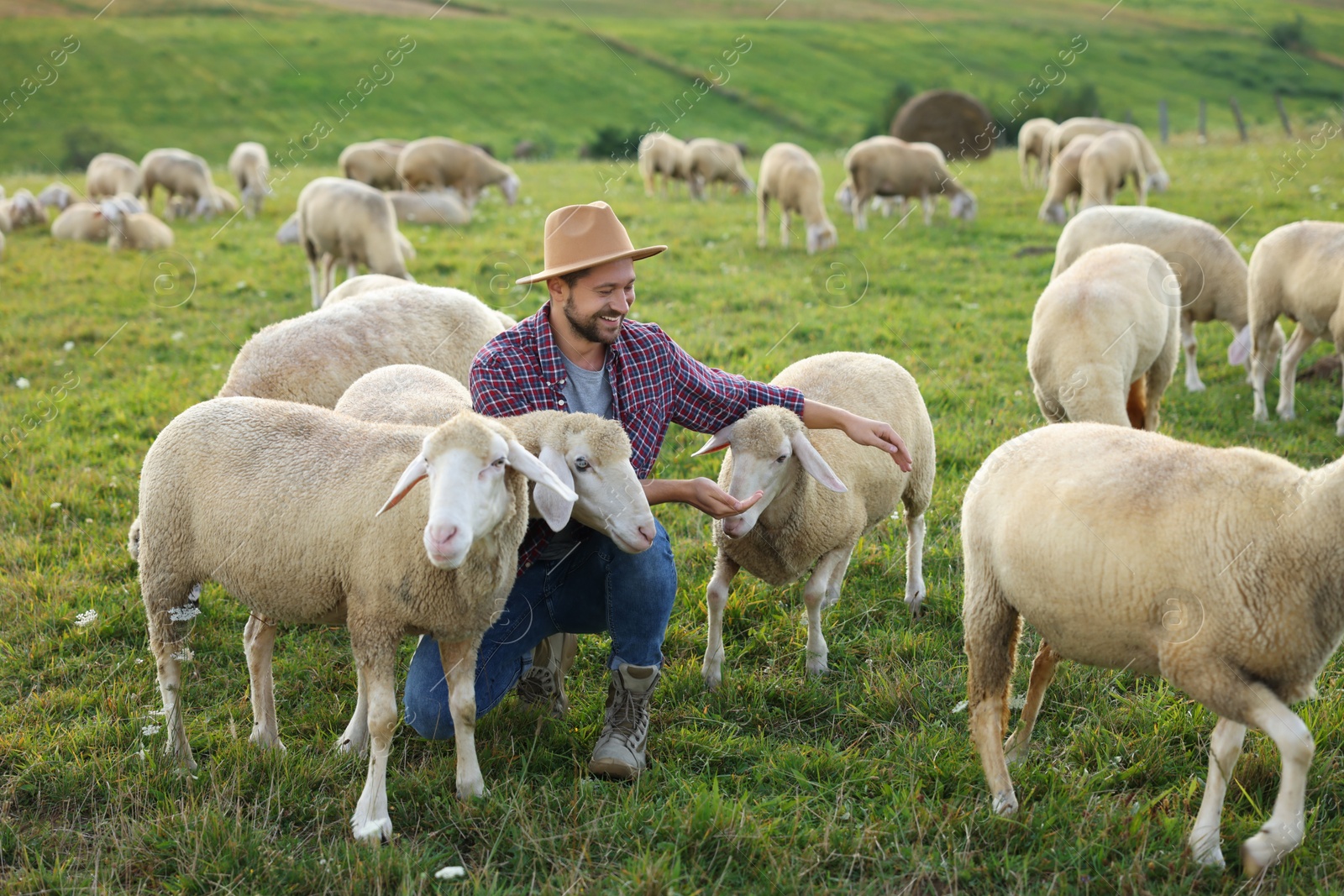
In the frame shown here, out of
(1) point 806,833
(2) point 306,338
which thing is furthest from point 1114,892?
(2) point 306,338

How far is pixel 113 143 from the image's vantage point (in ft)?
102

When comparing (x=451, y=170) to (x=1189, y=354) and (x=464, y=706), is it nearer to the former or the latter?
(x=1189, y=354)

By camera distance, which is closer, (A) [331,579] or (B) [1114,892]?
(B) [1114,892]

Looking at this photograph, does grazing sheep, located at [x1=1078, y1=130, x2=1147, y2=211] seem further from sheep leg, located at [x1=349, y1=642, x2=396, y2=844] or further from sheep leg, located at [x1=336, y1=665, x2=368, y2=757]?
sheep leg, located at [x1=349, y1=642, x2=396, y2=844]

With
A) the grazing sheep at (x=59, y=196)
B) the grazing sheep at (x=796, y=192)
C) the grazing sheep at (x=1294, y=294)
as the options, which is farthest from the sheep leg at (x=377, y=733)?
the grazing sheep at (x=59, y=196)

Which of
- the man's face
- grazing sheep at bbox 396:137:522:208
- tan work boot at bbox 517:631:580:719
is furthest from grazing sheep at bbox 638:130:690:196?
tan work boot at bbox 517:631:580:719

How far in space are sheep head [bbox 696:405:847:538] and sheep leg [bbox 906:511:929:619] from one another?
957mm

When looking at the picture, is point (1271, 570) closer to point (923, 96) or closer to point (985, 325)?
point (985, 325)

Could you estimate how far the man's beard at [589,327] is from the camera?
3477 mm

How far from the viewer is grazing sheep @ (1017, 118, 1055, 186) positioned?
1842 cm

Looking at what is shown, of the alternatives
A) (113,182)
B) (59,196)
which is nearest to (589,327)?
(59,196)

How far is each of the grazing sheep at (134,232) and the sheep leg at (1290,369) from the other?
41.1ft

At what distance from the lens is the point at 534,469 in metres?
2.85

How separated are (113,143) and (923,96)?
24458 millimetres
